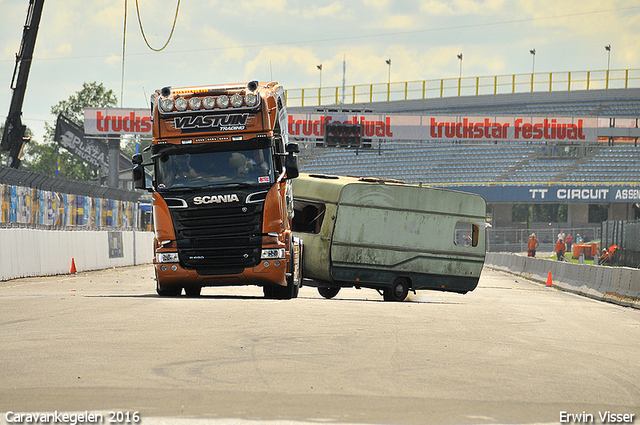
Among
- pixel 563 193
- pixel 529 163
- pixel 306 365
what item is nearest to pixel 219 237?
pixel 306 365

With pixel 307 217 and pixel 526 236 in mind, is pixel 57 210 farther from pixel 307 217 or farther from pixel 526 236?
pixel 526 236

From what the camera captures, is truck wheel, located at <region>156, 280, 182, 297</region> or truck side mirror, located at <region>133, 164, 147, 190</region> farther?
truck wheel, located at <region>156, 280, 182, 297</region>

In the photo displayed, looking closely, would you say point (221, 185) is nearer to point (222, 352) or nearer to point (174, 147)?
point (174, 147)

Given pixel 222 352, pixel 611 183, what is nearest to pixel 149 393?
pixel 222 352

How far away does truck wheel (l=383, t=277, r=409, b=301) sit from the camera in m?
17.6

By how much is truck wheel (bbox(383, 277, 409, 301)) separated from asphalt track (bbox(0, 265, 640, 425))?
446cm

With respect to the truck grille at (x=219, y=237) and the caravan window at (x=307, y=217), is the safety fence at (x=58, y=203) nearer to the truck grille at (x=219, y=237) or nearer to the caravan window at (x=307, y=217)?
the caravan window at (x=307, y=217)

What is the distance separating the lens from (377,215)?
56.1 ft

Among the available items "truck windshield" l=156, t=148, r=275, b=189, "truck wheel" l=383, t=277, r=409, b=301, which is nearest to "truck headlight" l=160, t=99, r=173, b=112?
"truck windshield" l=156, t=148, r=275, b=189

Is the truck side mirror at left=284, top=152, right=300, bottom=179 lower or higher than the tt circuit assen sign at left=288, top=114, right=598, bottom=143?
lower

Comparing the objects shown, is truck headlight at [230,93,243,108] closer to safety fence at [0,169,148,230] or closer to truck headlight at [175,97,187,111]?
truck headlight at [175,97,187,111]

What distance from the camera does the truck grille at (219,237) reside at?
14.0 meters

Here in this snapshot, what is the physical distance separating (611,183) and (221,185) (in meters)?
50.0

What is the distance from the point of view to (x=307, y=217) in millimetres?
17797
